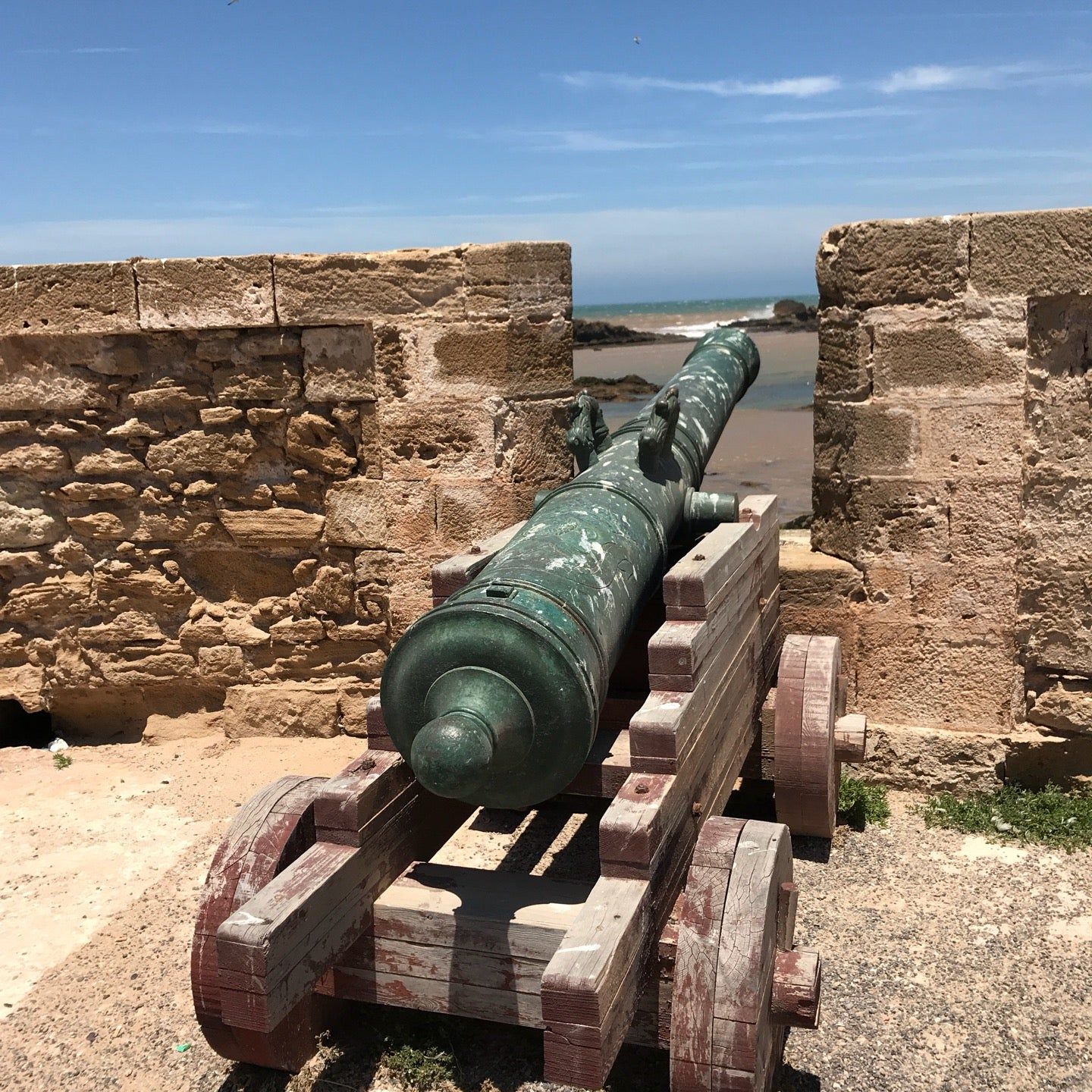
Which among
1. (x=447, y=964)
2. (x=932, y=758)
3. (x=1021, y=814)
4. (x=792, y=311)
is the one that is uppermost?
(x=792, y=311)

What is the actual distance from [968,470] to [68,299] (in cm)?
386

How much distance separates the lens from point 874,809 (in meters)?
4.52

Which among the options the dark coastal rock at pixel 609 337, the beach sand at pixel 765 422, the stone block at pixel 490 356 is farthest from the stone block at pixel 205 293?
the dark coastal rock at pixel 609 337

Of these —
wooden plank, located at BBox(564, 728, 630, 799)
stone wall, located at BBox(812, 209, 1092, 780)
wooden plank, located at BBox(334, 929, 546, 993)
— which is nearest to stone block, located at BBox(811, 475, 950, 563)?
stone wall, located at BBox(812, 209, 1092, 780)

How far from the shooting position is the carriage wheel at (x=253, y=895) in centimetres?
292

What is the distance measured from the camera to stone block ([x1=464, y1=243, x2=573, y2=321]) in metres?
4.64

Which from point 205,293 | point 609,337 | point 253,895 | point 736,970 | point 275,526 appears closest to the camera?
point 736,970

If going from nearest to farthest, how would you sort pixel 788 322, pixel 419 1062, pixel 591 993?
pixel 591 993, pixel 419 1062, pixel 788 322

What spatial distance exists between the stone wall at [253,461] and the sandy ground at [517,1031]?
595mm

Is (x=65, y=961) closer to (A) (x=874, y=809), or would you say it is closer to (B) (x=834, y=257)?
(A) (x=874, y=809)

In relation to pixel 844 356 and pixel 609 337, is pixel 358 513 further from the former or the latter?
pixel 609 337

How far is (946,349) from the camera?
14.3ft

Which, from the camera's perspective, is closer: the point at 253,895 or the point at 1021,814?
the point at 253,895

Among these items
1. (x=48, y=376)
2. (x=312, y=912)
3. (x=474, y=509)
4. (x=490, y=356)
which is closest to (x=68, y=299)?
(x=48, y=376)
